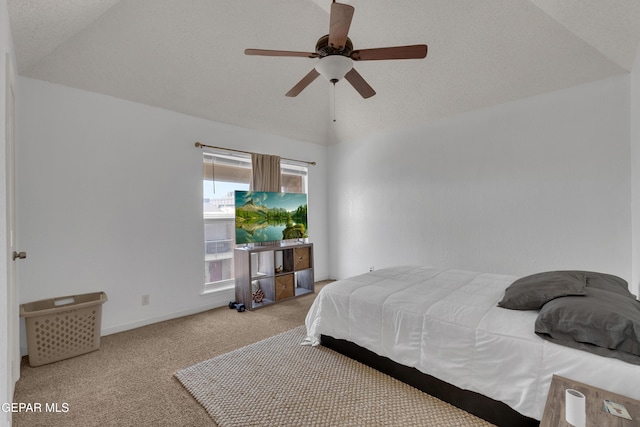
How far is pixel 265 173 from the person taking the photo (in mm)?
4328

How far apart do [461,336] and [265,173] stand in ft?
10.8

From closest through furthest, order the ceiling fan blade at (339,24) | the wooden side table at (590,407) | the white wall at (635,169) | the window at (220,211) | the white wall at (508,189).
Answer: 1. the wooden side table at (590,407)
2. the ceiling fan blade at (339,24)
3. the white wall at (635,169)
4. the white wall at (508,189)
5. the window at (220,211)

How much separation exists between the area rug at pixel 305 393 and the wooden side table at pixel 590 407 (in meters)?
0.69

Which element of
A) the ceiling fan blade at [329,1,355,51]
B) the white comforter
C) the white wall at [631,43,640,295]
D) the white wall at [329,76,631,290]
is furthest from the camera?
the white wall at [329,76,631,290]

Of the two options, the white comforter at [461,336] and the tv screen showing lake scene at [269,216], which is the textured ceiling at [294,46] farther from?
the white comforter at [461,336]

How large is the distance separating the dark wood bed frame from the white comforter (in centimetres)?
7

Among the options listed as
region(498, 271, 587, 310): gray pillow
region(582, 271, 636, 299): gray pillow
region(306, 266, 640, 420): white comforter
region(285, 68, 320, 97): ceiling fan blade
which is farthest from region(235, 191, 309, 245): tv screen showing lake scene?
region(582, 271, 636, 299): gray pillow

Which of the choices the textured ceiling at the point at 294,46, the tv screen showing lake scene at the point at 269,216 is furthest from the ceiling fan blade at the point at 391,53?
the tv screen showing lake scene at the point at 269,216

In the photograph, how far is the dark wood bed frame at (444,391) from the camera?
166 cm

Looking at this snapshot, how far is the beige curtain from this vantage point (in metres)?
4.21

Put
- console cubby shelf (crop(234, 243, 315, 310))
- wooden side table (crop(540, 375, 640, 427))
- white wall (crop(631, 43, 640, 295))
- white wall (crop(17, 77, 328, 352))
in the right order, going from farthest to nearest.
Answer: console cubby shelf (crop(234, 243, 315, 310)), white wall (crop(17, 77, 328, 352)), white wall (crop(631, 43, 640, 295)), wooden side table (crop(540, 375, 640, 427))

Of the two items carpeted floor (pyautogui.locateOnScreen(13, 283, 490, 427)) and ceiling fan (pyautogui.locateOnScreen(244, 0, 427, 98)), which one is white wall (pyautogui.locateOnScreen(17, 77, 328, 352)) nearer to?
carpeted floor (pyautogui.locateOnScreen(13, 283, 490, 427))

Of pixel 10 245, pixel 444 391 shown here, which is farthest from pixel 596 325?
pixel 10 245

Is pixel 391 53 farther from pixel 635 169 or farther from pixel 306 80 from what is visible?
pixel 635 169
